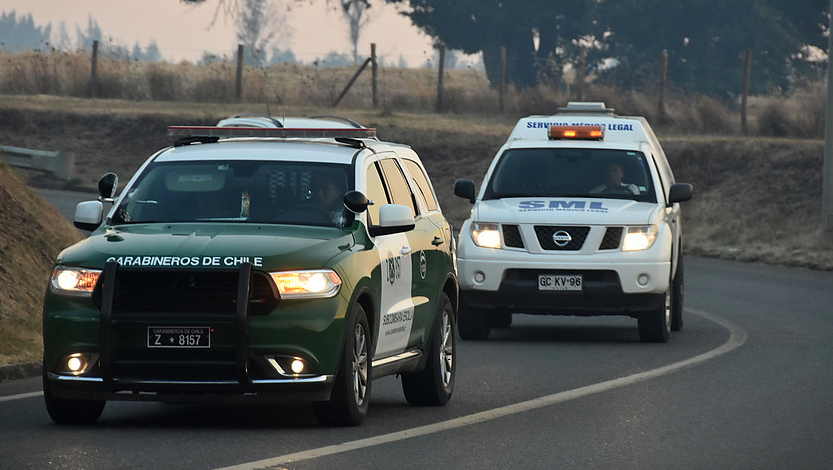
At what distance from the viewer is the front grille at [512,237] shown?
52.1 feet

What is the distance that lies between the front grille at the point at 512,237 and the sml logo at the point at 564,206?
0.22m

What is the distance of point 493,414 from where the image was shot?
10.5 metres

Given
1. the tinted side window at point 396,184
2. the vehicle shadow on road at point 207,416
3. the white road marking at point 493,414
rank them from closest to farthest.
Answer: the white road marking at point 493,414
the vehicle shadow on road at point 207,416
the tinted side window at point 396,184

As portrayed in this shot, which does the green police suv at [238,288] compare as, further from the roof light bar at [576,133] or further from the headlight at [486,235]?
the roof light bar at [576,133]

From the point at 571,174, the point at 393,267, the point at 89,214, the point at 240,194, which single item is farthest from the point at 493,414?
the point at 571,174

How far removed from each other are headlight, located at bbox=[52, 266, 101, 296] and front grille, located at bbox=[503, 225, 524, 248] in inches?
286

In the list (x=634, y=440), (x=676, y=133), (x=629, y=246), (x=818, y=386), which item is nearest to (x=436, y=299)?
(x=634, y=440)

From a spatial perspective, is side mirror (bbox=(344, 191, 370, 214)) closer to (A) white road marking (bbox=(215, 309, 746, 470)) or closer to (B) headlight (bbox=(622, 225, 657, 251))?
(A) white road marking (bbox=(215, 309, 746, 470))

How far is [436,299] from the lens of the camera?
11195 millimetres

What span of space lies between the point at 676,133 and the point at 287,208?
34767mm

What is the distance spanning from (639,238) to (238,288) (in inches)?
294

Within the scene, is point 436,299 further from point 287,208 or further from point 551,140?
point 551,140

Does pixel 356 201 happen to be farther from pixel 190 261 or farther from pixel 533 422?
pixel 533 422

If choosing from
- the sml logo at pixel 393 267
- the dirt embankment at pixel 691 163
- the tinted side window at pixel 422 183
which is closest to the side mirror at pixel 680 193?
the tinted side window at pixel 422 183
